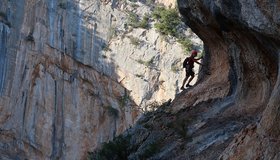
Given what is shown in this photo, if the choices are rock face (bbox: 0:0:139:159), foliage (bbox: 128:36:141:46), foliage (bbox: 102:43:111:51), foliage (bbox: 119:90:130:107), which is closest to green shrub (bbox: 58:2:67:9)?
rock face (bbox: 0:0:139:159)

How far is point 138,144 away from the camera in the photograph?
10609 mm

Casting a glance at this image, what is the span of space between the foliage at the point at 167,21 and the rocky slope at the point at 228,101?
643 inches

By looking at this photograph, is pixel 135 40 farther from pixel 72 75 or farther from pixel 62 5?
pixel 62 5

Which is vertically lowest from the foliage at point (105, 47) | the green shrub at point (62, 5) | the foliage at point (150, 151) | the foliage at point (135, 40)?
the foliage at point (150, 151)

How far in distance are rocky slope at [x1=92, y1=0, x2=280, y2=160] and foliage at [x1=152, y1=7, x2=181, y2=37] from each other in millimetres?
16334

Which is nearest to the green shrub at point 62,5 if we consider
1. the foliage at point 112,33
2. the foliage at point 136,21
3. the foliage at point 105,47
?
the foliage at point 112,33

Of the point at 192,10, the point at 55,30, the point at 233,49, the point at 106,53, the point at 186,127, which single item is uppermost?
the point at 55,30

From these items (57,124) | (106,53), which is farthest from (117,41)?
(57,124)

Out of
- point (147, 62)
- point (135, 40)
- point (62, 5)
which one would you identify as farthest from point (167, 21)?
point (62, 5)

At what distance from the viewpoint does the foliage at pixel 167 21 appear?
29264 mm

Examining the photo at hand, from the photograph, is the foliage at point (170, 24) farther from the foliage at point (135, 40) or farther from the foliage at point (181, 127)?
the foliage at point (181, 127)

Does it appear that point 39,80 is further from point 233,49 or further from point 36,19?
point 233,49

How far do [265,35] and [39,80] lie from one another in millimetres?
21242

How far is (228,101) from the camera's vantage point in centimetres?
976
